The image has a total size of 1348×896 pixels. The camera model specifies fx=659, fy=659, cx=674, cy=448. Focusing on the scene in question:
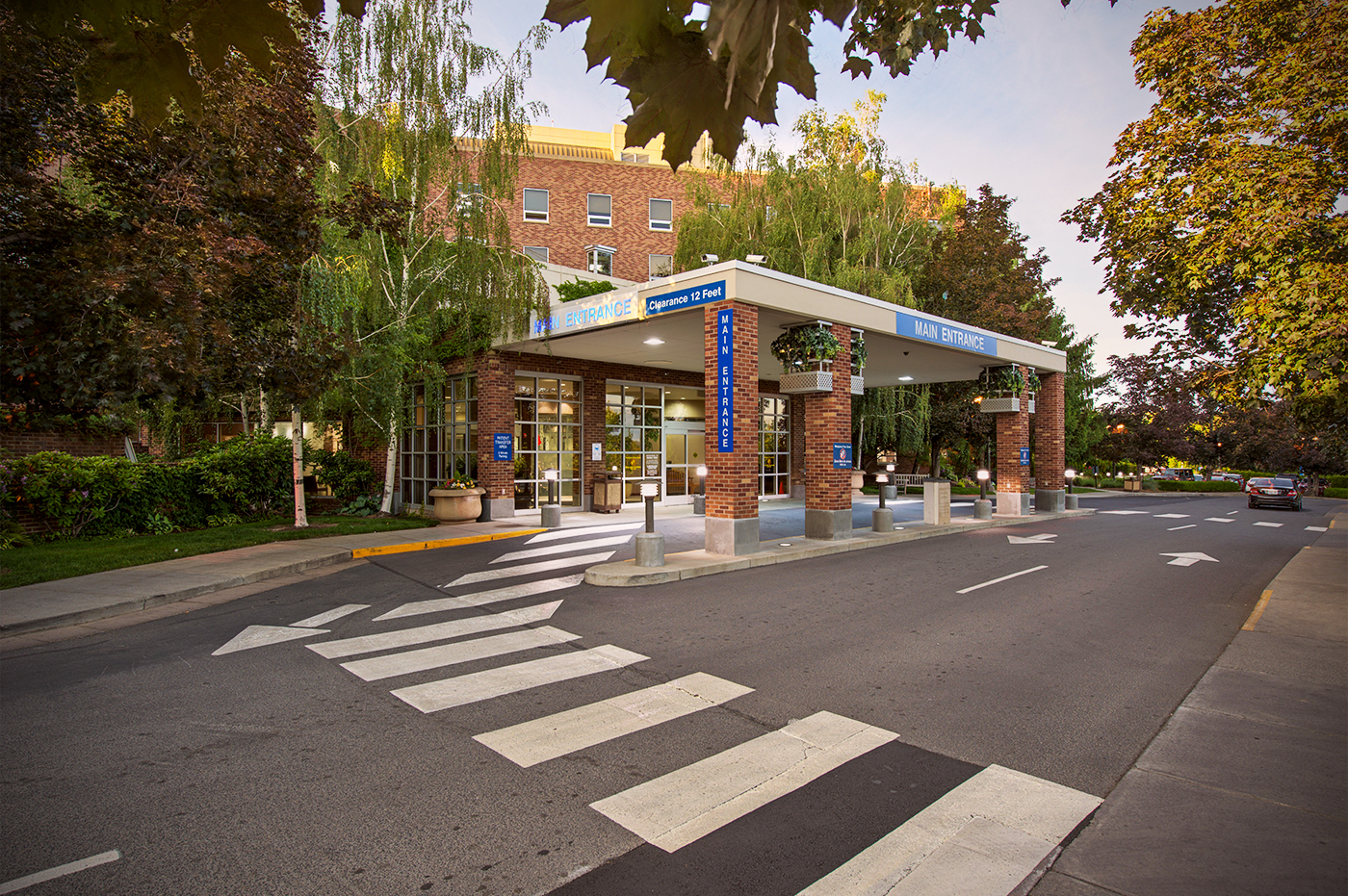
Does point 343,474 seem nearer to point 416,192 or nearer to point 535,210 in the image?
point 416,192

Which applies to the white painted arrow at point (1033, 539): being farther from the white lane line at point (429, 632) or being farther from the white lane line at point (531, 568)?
the white lane line at point (429, 632)

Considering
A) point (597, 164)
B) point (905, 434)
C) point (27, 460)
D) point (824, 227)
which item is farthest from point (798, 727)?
point (597, 164)

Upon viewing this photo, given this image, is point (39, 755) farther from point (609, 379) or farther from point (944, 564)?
point (609, 379)

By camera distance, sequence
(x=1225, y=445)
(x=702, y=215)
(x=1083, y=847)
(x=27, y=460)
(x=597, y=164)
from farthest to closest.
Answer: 1. (x=1225, y=445)
2. (x=597, y=164)
3. (x=702, y=215)
4. (x=27, y=460)
5. (x=1083, y=847)

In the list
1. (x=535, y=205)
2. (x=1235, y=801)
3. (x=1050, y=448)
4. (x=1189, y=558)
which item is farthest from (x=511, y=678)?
(x=535, y=205)

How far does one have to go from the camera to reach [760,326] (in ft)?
51.3

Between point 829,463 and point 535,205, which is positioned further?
point 535,205

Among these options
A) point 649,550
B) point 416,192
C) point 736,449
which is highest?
point 416,192

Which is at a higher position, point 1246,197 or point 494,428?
point 1246,197

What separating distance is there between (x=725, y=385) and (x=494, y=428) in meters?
8.04

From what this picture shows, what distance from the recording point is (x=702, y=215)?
75.6 feet

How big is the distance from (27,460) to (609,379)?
13.3 metres

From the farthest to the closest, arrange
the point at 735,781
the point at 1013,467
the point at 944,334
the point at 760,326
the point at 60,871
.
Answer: the point at 1013,467, the point at 944,334, the point at 760,326, the point at 735,781, the point at 60,871

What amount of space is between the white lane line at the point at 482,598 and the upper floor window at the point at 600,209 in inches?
1081
